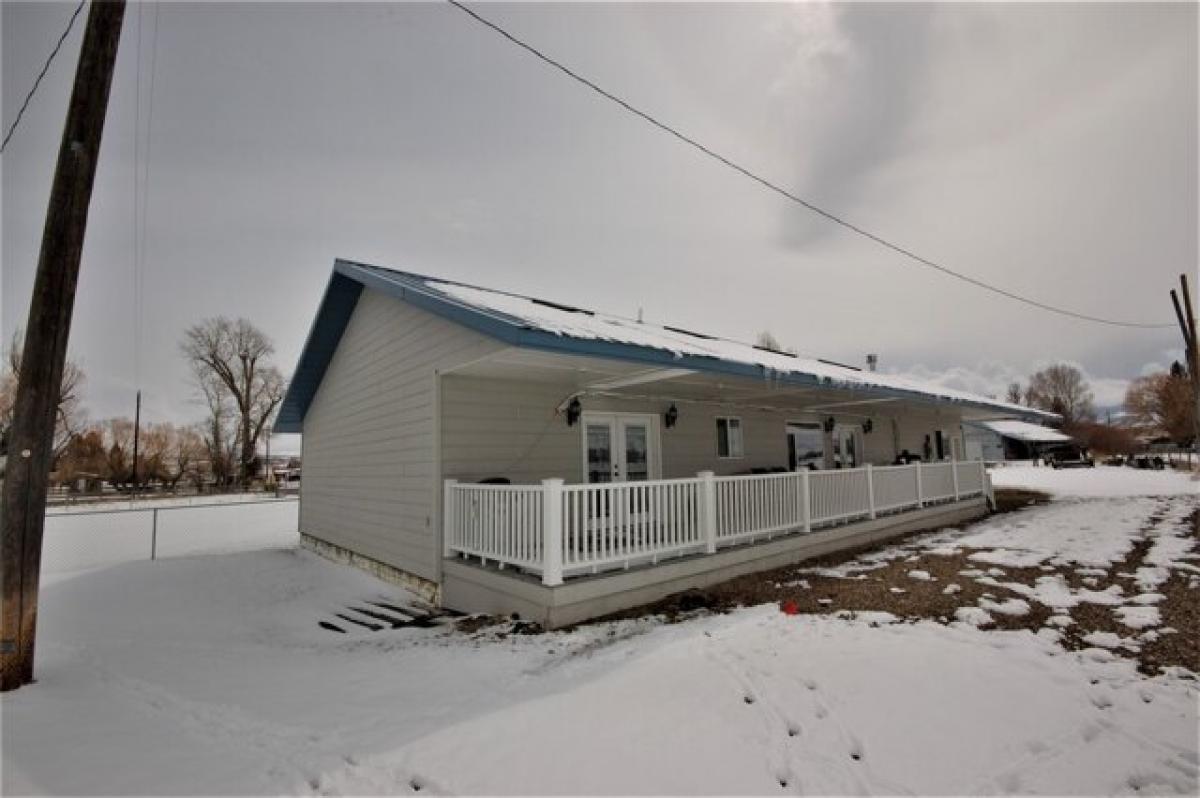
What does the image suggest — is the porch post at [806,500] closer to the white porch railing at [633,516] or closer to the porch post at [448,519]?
the white porch railing at [633,516]

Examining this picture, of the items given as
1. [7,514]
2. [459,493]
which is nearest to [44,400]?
[7,514]

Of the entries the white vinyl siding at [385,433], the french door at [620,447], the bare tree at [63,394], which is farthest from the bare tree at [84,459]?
the french door at [620,447]

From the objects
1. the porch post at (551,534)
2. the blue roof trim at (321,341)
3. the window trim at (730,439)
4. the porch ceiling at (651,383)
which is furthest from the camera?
the window trim at (730,439)

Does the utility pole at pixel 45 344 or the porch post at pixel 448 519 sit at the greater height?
the utility pole at pixel 45 344

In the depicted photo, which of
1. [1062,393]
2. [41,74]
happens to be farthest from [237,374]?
[1062,393]

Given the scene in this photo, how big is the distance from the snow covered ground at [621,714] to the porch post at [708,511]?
140 cm

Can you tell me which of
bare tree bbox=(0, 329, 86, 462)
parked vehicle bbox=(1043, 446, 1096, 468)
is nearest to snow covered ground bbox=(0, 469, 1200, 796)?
bare tree bbox=(0, 329, 86, 462)

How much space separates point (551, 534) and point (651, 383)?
4196 mm

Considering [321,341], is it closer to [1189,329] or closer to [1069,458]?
[1189,329]

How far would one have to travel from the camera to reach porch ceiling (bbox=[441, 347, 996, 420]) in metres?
7.00

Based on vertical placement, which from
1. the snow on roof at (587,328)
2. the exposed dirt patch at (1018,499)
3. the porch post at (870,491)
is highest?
the snow on roof at (587,328)

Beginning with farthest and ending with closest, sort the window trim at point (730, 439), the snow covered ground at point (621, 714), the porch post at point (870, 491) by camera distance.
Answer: the window trim at point (730, 439) < the porch post at point (870, 491) < the snow covered ground at point (621, 714)

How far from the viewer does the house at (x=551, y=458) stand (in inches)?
239

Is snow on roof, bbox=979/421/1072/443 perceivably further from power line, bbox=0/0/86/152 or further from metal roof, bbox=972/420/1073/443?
power line, bbox=0/0/86/152
